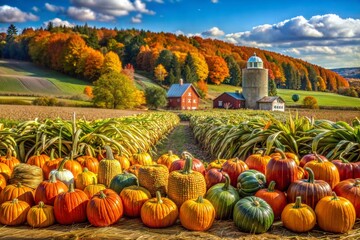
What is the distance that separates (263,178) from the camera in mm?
3697

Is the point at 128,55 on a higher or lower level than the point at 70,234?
higher

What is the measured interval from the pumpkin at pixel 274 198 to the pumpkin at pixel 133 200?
1.04 metres

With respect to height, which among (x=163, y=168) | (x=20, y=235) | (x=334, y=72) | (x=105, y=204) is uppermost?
(x=334, y=72)

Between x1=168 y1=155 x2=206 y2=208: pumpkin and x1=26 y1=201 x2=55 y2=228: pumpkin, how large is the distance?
3.50ft

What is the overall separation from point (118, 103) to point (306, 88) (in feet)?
256

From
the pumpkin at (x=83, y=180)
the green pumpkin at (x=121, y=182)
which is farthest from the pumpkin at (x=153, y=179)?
the pumpkin at (x=83, y=180)

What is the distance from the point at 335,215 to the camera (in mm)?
3023

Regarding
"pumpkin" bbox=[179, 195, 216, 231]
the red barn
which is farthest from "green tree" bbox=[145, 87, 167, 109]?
"pumpkin" bbox=[179, 195, 216, 231]

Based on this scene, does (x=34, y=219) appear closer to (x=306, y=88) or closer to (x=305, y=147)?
(x=305, y=147)

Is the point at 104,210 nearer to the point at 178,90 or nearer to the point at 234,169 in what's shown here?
the point at 234,169

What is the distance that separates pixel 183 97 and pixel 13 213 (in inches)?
2286

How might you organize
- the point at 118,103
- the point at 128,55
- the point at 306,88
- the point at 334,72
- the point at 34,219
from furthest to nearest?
the point at 334,72
the point at 306,88
the point at 128,55
the point at 118,103
the point at 34,219

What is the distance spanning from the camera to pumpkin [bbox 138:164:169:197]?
3557 mm

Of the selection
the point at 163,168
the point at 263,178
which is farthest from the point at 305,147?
the point at 163,168
